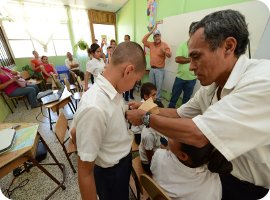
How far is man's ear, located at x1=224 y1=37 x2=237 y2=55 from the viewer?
705 millimetres

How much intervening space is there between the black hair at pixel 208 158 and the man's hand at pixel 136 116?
0.99 feet

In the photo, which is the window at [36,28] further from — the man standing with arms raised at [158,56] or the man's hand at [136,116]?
the man's hand at [136,116]

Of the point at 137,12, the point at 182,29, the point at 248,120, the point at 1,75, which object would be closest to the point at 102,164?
the point at 248,120

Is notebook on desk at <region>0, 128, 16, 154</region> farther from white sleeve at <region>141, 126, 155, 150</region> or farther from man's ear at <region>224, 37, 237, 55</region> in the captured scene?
man's ear at <region>224, 37, 237, 55</region>

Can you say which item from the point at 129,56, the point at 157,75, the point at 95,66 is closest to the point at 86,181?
the point at 129,56

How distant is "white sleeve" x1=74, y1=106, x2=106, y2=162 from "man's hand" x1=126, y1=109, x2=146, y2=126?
0.83 feet

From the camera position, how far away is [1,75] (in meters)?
3.25

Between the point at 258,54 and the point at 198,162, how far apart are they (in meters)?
2.09

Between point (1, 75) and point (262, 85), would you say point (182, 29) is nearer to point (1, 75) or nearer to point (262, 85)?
point (262, 85)

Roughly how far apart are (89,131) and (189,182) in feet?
2.23

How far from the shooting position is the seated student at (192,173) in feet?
2.56

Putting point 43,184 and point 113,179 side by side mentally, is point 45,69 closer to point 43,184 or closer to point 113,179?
point 43,184

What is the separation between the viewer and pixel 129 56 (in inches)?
29.6

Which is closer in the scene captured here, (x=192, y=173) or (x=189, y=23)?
(x=192, y=173)
